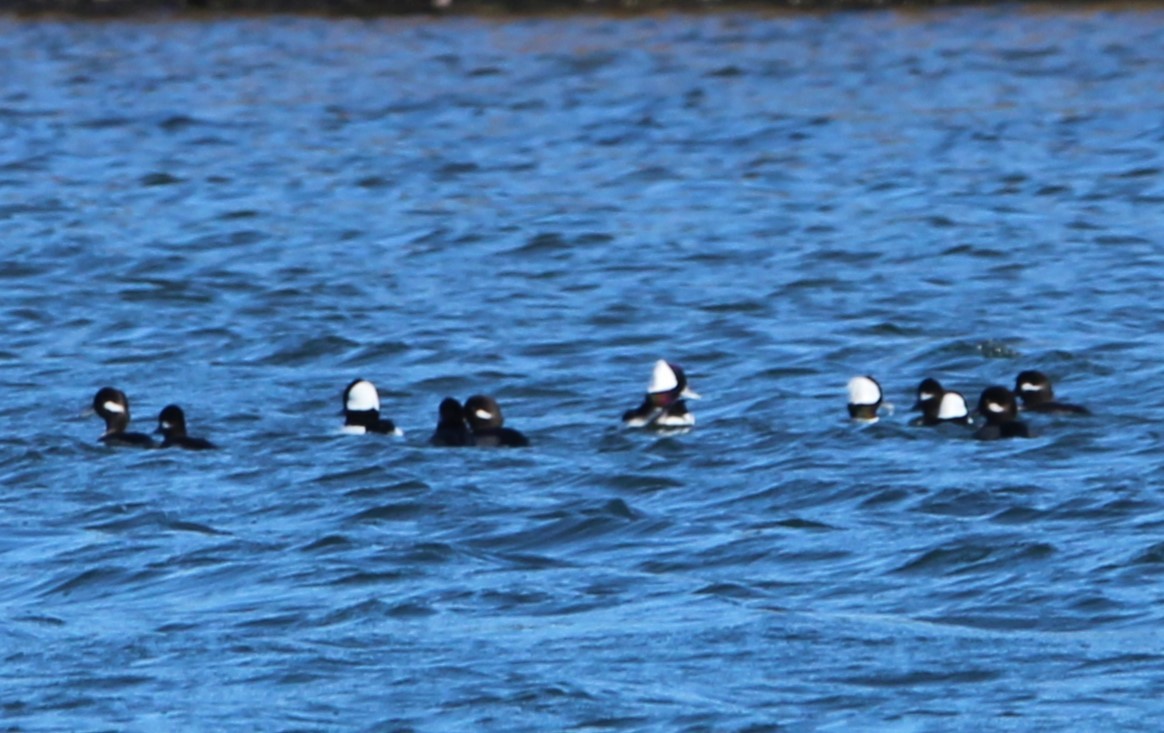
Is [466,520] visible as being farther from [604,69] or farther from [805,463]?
[604,69]

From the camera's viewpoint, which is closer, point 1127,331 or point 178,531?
point 178,531

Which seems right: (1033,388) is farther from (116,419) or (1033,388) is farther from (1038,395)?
(116,419)

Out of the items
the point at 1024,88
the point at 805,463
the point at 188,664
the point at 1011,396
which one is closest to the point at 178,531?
the point at 188,664

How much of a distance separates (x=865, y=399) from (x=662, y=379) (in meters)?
1.10

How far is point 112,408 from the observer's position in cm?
1392

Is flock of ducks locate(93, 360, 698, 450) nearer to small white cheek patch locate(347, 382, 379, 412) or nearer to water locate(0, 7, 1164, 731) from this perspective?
small white cheek patch locate(347, 382, 379, 412)

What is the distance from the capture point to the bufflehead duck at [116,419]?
1348 cm

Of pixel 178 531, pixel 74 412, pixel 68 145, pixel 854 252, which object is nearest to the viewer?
pixel 178 531

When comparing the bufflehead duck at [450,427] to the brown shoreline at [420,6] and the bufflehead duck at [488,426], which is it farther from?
the brown shoreline at [420,6]

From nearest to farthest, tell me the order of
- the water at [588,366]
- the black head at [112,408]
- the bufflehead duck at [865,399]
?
the water at [588,366] → the bufflehead duck at [865,399] → the black head at [112,408]

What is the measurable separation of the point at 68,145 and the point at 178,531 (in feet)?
49.5

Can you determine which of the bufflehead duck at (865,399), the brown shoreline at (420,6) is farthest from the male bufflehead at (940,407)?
the brown shoreline at (420,6)

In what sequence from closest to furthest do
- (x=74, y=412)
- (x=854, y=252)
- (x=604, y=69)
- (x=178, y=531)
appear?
1. (x=178, y=531)
2. (x=74, y=412)
3. (x=854, y=252)
4. (x=604, y=69)

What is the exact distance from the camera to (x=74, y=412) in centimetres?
1477
